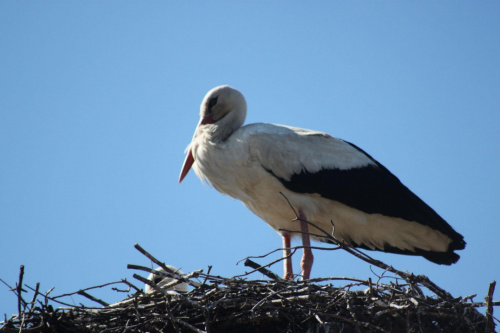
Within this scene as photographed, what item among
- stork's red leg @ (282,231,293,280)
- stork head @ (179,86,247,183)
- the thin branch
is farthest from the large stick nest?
stork head @ (179,86,247,183)

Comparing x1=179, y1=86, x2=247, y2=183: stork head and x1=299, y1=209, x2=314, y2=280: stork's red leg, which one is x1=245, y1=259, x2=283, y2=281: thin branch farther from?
x1=179, y1=86, x2=247, y2=183: stork head

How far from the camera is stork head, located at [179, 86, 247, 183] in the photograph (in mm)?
6777

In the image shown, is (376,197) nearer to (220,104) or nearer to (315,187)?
(315,187)

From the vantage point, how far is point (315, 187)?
6.21 metres

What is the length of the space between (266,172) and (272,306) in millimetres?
1756

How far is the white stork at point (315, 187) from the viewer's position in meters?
6.16

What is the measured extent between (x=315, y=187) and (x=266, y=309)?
1.81 metres

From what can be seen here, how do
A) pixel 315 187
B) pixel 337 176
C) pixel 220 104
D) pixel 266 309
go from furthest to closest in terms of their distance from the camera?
pixel 220 104 < pixel 337 176 < pixel 315 187 < pixel 266 309

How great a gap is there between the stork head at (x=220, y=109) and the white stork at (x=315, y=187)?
1.2 inches

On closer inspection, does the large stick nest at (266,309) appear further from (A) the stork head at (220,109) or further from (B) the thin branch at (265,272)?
(A) the stork head at (220,109)

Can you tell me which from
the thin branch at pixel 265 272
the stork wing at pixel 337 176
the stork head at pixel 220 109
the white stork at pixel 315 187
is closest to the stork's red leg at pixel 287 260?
the white stork at pixel 315 187

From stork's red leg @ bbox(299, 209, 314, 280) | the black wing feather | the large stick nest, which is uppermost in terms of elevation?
the black wing feather

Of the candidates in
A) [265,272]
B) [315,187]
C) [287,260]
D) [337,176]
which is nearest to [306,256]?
[287,260]

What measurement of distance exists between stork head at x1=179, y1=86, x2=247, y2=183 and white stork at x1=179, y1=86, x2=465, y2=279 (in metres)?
0.03
